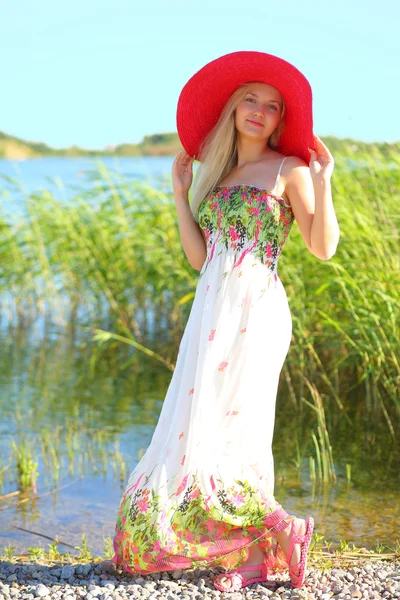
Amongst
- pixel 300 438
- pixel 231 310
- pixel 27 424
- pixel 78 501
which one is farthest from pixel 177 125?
pixel 27 424

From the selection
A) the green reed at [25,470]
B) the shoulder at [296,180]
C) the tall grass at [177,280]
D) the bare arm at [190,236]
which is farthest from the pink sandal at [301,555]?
the green reed at [25,470]

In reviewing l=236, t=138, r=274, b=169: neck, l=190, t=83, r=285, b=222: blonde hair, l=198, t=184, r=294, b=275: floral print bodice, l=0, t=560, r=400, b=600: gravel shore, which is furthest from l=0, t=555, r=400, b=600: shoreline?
l=236, t=138, r=274, b=169: neck

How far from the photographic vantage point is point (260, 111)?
3.43 m

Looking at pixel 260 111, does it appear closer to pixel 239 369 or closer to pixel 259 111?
pixel 259 111

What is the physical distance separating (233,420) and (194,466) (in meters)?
0.20

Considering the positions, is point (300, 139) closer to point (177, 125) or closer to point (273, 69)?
point (273, 69)

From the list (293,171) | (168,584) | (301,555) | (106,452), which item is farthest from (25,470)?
(293,171)

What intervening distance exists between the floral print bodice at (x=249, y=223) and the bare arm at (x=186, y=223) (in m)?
0.12

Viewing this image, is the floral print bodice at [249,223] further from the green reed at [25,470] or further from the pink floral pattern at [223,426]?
the green reed at [25,470]

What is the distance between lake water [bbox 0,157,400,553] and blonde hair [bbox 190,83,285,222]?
5.57 ft

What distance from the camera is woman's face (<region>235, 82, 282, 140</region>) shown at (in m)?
3.44

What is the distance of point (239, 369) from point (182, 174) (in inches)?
32.4

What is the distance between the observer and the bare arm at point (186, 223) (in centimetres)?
354

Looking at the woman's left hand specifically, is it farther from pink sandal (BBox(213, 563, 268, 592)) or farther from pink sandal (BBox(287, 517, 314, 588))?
pink sandal (BBox(213, 563, 268, 592))
